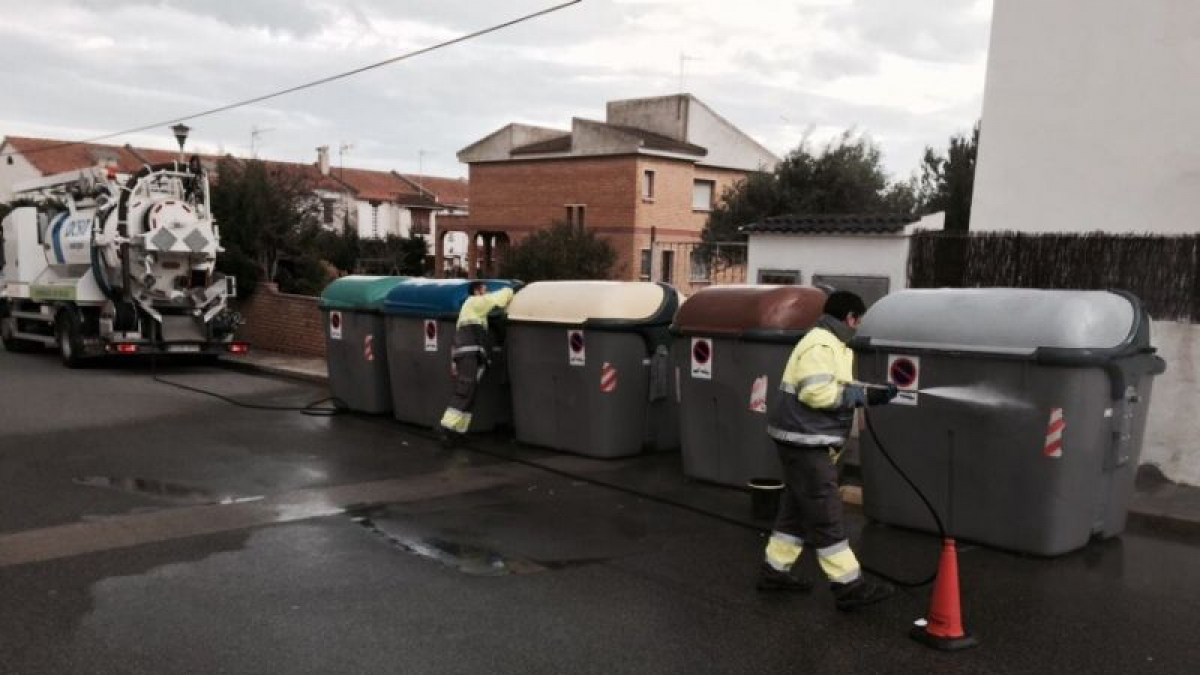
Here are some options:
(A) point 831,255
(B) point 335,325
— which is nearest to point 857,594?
(A) point 831,255

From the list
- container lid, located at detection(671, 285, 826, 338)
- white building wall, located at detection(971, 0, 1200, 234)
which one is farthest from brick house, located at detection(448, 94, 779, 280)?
container lid, located at detection(671, 285, 826, 338)

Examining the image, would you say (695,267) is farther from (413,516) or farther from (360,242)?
(360,242)

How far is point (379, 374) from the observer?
10594 millimetres

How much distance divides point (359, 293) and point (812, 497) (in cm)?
736

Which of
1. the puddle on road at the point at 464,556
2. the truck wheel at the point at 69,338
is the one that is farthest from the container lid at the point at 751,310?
the truck wheel at the point at 69,338

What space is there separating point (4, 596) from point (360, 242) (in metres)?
35.6

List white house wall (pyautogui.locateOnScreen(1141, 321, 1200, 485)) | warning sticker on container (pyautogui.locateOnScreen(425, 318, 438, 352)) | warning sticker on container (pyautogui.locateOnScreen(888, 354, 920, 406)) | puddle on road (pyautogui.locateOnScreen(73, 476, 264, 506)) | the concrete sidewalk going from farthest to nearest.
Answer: warning sticker on container (pyautogui.locateOnScreen(425, 318, 438, 352)) < white house wall (pyautogui.locateOnScreen(1141, 321, 1200, 485)) < puddle on road (pyautogui.locateOnScreen(73, 476, 264, 506)) < the concrete sidewalk < warning sticker on container (pyautogui.locateOnScreen(888, 354, 920, 406))

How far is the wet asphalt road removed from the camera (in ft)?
13.5

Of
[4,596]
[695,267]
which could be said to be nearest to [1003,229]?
[695,267]

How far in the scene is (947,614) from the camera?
4.25 m

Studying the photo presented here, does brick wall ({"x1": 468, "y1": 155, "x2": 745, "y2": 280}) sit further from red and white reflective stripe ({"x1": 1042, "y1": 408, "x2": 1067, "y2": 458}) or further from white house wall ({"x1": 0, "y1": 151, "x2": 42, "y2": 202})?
red and white reflective stripe ({"x1": 1042, "y1": 408, "x2": 1067, "y2": 458})

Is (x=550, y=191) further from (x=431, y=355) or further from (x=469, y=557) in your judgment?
(x=469, y=557)

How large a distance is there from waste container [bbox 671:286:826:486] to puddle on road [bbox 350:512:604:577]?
2054mm

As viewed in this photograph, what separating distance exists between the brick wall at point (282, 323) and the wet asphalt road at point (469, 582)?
8032 mm
